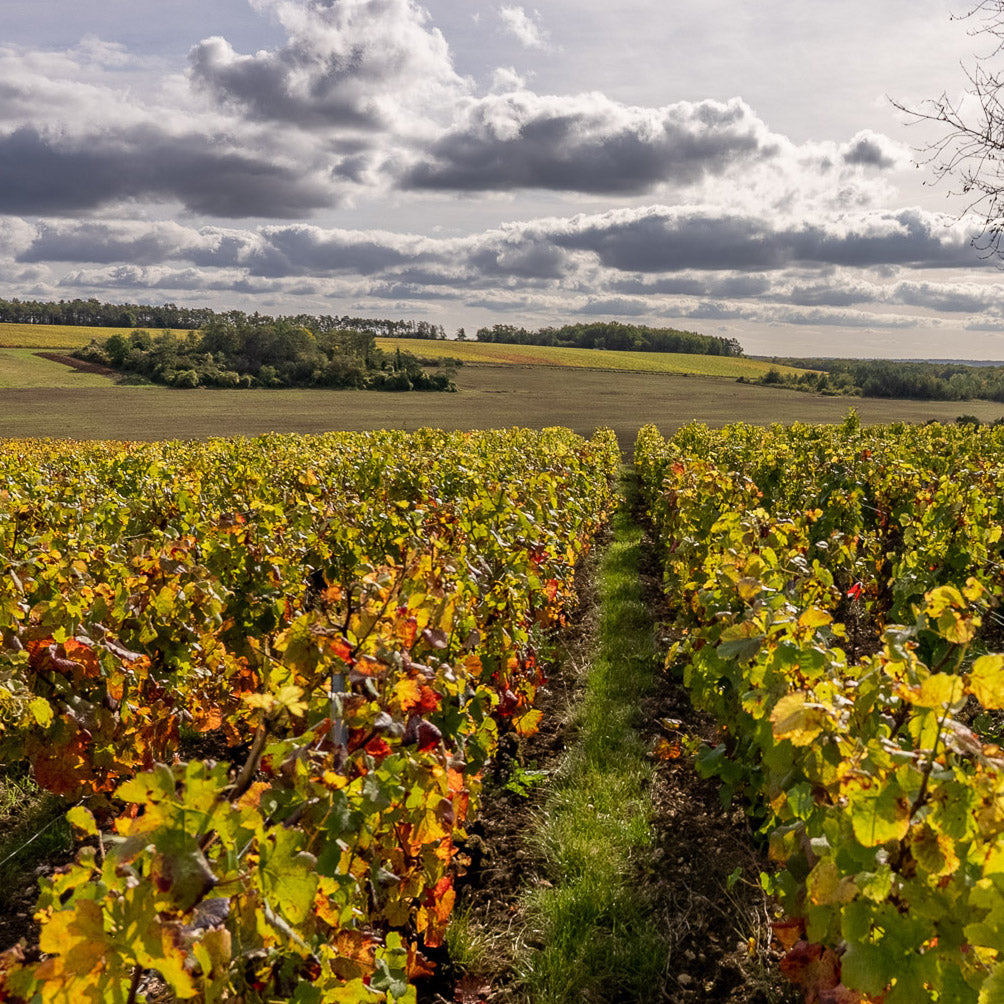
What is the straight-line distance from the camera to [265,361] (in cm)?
6912

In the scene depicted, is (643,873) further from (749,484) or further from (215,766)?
(749,484)

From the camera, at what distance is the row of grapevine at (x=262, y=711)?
145cm

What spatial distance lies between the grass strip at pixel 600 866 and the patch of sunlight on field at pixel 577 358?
8612cm

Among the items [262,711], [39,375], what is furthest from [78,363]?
[262,711]

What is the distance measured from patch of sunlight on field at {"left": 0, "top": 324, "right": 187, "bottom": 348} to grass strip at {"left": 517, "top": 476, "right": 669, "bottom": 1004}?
8948 centimetres

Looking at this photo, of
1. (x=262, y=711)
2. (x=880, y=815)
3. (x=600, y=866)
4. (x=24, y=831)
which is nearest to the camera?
(x=880, y=815)

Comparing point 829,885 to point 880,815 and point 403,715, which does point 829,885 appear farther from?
point 403,715

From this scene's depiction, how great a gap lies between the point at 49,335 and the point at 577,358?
66330mm

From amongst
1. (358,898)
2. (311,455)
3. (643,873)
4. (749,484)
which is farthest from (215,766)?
(311,455)

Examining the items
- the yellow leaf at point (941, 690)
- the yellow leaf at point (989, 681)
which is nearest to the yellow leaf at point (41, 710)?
the yellow leaf at point (941, 690)

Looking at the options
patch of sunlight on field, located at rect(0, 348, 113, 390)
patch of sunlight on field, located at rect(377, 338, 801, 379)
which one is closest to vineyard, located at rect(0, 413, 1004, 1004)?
patch of sunlight on field, located at rect(0, 348, 113, 390)

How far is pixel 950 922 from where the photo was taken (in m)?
1.70

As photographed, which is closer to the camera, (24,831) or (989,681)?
(989,681)

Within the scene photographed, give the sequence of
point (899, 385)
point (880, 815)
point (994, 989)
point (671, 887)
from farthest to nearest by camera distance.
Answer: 1. point (899, 385)
2. point (671, 887)
3. point (880, 815)
4. point (994, 989)
